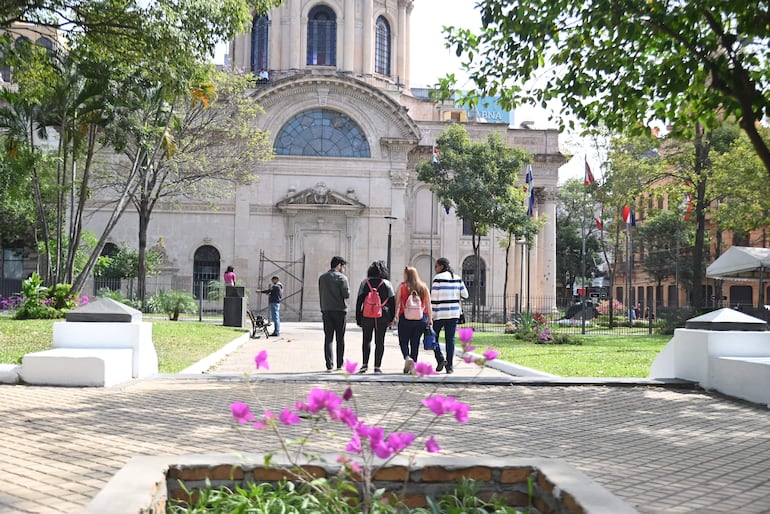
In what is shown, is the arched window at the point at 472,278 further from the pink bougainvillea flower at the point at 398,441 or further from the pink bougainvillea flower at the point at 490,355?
the pink bougainvillea flower at the point at 398,441

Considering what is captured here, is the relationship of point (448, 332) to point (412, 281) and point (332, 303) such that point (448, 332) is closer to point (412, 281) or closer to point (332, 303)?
point (412, 281)

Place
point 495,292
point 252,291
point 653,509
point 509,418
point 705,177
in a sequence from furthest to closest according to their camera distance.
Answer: point 495,292 → point 252,291 → point 705,177 → point 509,418 → point 653,509

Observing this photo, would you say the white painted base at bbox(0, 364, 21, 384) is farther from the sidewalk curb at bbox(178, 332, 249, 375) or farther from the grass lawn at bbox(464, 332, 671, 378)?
the grass lawn at bbox(464, 332, 671, 378)

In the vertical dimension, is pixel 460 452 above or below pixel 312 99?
below

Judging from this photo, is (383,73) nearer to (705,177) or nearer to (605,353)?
(705,177)

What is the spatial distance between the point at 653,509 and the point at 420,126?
42735 mm

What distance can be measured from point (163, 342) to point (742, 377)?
11309 millimetres

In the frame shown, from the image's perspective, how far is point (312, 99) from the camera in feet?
137

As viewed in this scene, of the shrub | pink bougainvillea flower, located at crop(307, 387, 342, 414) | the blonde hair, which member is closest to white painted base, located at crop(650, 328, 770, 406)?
the blonde hair

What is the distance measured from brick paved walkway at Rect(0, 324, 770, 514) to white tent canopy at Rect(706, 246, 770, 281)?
14.9m

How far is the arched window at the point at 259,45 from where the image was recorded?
46250mm

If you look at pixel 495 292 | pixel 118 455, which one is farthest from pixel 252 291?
pixel 118 455

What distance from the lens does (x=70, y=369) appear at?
9.61 m

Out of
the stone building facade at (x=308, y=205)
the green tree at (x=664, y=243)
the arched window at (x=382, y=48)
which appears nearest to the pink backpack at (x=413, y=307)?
the stone building facade at (x=308, y=205)
